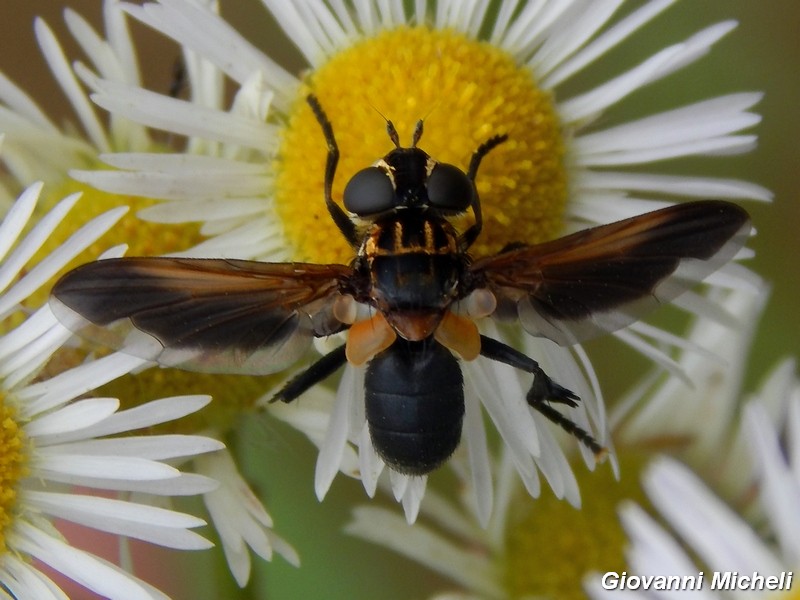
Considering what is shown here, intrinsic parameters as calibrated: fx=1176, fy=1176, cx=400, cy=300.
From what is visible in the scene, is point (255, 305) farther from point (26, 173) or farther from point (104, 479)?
point (26, 173)

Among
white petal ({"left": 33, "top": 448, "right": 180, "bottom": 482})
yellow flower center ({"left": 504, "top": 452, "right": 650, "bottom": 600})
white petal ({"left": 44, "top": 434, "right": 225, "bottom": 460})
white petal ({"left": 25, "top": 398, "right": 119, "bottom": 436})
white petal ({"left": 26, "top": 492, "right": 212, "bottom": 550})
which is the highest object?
white petal ({"left": 25, "top": 398, "right": 119, "bottom": 436})

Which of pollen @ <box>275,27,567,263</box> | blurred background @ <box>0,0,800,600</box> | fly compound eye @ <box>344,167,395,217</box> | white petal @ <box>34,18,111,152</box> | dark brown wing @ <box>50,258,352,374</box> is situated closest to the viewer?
dark brown wing @ <box>50,258,352,374</box>

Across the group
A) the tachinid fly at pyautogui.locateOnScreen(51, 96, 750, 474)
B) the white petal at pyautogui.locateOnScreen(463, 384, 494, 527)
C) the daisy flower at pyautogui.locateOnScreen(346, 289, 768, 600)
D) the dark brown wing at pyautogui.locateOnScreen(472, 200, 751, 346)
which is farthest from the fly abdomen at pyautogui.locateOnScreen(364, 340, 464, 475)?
the daisy flower at pyautogui.locateOnScreen(346, 289, 768, 600)

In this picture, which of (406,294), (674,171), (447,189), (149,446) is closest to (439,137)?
(447,189)

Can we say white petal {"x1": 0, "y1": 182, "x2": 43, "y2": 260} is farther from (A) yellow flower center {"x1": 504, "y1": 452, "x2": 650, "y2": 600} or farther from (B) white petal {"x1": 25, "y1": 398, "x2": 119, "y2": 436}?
(A) yellow flower center {"x1": 504, "y1": 452, "x2": 650, "y2": 600}

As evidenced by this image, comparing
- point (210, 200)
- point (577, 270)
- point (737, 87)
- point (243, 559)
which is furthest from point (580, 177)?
point (737, 87)

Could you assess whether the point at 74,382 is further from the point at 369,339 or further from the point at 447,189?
the point at 447,189
